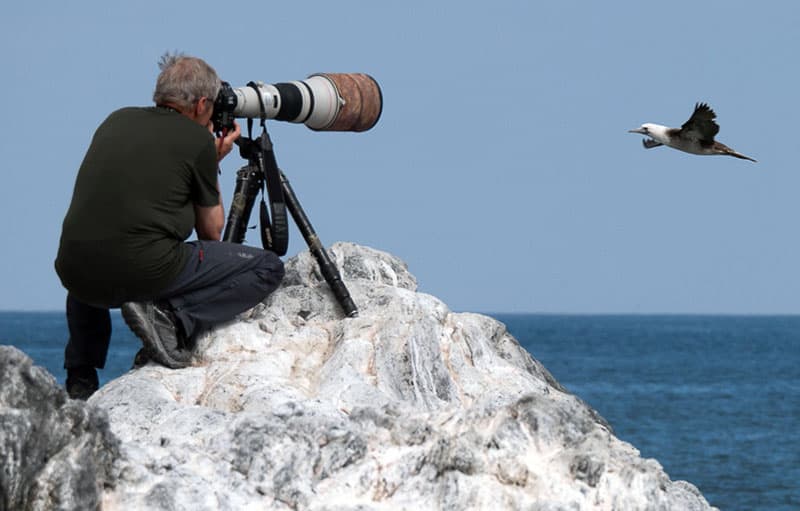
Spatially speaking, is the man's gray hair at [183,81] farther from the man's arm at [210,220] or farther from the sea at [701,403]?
the sea at [701,403]

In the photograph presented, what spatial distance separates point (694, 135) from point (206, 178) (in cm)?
385

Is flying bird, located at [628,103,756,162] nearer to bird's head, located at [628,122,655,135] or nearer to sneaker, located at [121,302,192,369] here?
bird's head, located at [628,122,655,135]

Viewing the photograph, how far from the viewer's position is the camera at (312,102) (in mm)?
7621

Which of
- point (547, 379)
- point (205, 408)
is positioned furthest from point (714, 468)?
point (205, 408)

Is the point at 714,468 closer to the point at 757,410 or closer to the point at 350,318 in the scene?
the point at 757,410

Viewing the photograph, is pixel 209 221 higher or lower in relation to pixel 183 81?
lower

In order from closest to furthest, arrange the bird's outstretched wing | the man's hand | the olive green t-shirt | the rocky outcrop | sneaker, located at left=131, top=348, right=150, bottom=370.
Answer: the rocky outcrop < the olive green t-shirt < sneaker, located at left=131, top=348, right=150, bottom=370 < the man's hand < the bird's outstretched wing

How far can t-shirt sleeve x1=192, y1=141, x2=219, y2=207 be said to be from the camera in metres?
6.94

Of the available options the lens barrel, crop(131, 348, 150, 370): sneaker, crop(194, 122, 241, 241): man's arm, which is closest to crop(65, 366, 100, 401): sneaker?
→ crop(131, 348, 150, 370): sneaker

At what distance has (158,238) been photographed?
6.92 meters

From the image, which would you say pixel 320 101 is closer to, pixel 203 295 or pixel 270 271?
pixel 270 271

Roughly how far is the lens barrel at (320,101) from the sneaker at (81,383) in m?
1.50

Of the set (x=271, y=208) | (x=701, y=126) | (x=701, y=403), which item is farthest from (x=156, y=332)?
(x=701, y=403)

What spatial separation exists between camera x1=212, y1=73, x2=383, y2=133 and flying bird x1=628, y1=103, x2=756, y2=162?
222 cm
